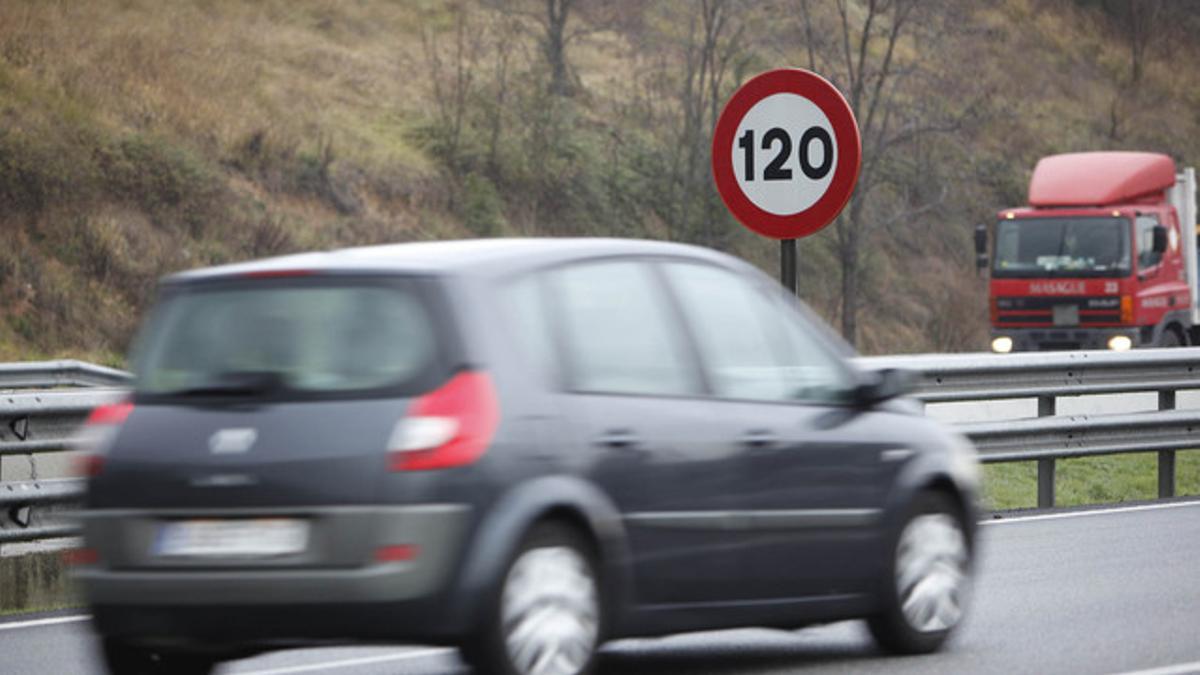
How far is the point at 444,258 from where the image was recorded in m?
7.44

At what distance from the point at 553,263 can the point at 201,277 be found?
1108 millimetres

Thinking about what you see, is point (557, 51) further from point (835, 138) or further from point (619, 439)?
point (619, 439)

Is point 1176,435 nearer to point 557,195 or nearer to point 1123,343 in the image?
point 1123,343

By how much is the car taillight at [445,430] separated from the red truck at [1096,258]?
26.7 metres

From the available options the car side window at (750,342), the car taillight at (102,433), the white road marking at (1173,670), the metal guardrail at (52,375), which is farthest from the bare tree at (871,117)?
the car taillight at (102,433)

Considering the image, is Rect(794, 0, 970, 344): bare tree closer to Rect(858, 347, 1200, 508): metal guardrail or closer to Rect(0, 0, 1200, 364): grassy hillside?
Rect(0, 0, 1200, 364): grassy hillside

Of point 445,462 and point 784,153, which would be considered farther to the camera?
point 784,153

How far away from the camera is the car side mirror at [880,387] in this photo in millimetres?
8695

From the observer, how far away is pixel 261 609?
700 centimetres

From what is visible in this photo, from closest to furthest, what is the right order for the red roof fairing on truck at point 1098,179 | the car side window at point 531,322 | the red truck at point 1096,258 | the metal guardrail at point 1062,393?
the car side window at point 531,322, the metal guardrail at point 1062,393, the red truck at point 1096,258, the red roof fairing on truck at point 1098,179

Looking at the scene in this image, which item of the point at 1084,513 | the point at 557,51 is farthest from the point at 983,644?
the point at 557,51

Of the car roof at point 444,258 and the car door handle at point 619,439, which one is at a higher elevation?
the car roof at point 444,258

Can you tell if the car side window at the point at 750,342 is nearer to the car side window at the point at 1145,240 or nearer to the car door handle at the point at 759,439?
the car door handle at the point at 759,439

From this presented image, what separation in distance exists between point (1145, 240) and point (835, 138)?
22.0 metres
